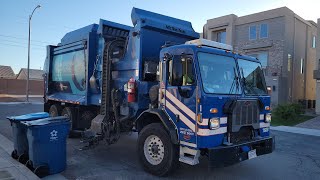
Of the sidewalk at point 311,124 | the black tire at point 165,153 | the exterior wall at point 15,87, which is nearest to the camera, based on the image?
the black tire at point 165,153

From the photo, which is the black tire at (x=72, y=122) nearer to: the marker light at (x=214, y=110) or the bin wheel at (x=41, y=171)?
the bin wheel at (x=41, y=171)

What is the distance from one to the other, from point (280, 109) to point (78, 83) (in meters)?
12.6

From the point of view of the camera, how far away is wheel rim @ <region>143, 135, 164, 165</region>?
5965 mm

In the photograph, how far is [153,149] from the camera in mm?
6086

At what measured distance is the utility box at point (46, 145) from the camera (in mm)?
5855

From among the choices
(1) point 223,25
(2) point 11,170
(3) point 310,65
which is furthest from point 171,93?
(3) point 310,65

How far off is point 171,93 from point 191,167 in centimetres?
192

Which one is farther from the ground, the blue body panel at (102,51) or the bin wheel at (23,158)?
the blue body panel at (102,51)

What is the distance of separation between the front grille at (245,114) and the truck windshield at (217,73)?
0.33m

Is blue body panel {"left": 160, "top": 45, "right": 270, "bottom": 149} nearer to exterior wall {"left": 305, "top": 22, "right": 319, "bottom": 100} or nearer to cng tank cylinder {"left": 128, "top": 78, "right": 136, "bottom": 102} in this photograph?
cng tank cylinder {"left": 128, "top": 78, "right": 136, "bottom": 102}

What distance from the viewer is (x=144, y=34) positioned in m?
6.95

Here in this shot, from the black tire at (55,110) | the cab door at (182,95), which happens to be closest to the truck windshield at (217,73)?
the cab door at (182,95)

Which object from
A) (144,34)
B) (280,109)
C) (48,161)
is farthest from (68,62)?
(280,109)

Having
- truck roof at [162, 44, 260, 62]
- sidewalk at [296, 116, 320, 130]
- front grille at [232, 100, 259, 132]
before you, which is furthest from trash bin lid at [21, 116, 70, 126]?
sidewalk at [296, 116, 320, 130]
